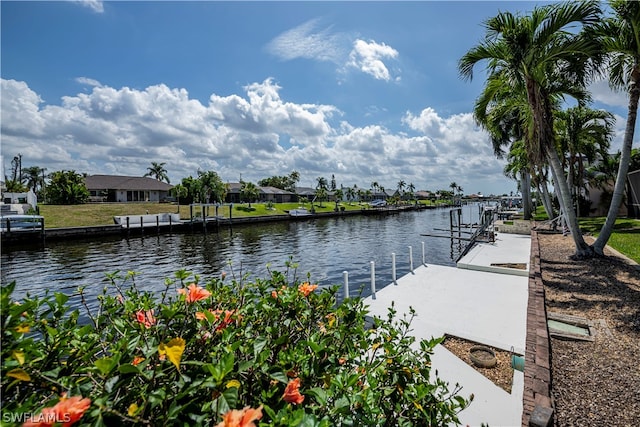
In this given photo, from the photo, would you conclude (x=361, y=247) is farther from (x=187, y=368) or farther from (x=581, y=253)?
(x=187, y=368)

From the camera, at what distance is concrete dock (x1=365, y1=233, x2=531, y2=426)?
3713mm

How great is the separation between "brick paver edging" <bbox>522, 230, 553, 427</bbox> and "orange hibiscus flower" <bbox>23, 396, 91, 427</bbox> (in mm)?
3308

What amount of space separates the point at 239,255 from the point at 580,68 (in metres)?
18.3

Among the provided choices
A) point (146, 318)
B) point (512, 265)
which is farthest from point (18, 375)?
point (512, 265)

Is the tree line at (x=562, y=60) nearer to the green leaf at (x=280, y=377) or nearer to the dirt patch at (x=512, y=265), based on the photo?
the dirt patch at (x=512, y=265)

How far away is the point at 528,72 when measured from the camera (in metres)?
9.16

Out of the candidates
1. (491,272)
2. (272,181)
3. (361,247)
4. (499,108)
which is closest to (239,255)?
(361,247)

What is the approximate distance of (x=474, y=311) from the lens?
6.61 m

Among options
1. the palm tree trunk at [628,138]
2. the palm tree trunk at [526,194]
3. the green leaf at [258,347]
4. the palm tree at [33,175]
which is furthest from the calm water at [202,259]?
the palm tree at [33,175]

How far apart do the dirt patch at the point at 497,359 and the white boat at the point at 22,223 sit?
29455 mm

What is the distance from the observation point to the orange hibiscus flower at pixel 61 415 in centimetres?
83

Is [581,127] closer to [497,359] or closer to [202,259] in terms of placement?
[497,359]

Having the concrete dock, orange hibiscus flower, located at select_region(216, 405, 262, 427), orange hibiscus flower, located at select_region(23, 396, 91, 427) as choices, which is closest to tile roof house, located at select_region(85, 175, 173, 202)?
the concrete dock

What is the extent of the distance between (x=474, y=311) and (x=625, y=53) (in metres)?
8.66
